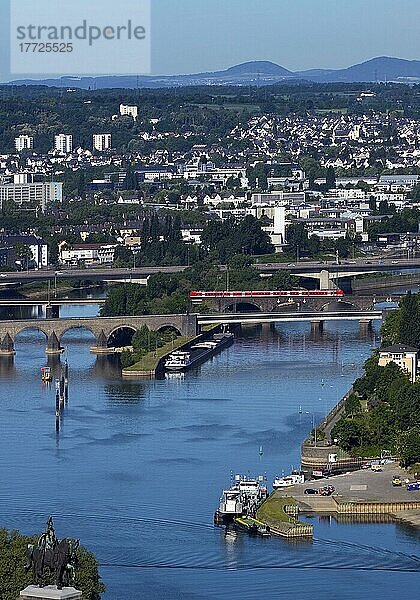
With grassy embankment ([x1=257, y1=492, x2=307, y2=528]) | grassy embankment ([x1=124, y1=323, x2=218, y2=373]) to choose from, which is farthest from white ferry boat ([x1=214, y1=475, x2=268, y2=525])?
grassy embankment ([x1=124, y1=323, x2=218, y2=373])

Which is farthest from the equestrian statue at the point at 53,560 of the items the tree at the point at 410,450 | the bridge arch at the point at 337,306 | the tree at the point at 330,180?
the tree at the point at 330,180

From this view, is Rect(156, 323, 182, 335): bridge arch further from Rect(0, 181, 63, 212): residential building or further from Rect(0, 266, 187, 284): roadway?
Rect(0, 181, 63, 212): residential building

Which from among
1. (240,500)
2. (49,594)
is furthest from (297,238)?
(49,594)

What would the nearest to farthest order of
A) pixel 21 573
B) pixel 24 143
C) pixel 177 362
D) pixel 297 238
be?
pixel 21 573
pixel 177 362
pixel 297 238
pixel 24 143

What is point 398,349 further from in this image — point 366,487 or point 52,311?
point 52,311

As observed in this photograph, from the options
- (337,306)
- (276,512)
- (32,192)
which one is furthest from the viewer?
(32,192)

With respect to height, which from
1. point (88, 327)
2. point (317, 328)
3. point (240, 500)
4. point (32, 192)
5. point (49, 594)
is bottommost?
point (317, 328)

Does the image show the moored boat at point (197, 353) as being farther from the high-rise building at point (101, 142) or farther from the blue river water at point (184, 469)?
the high-rise building at point (101, 142)
